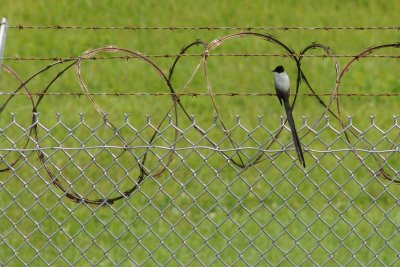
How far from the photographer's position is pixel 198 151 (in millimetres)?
8164

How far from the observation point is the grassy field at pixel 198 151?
720cm

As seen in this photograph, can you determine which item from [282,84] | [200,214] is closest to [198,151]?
[200,214]

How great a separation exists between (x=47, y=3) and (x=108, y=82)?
2930mm

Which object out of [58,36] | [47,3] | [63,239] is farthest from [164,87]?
[63,239]

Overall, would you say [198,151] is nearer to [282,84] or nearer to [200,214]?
[200,214]

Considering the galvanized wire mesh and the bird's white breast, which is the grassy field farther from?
the bird's white breast

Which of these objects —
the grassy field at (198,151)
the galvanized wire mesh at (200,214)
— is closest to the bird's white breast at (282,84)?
the grassy field at (198,151)

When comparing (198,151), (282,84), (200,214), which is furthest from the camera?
(200,214)

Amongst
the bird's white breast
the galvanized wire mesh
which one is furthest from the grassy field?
the bird's white breast

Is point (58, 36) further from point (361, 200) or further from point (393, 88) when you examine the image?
point (361, 200)

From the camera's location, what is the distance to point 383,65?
12.4 metres

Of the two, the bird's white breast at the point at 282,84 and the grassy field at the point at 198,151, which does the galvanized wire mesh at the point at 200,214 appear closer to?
the grassy field at the point at 198,151

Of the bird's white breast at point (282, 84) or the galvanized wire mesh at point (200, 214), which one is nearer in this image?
the bird's white breast at point (282, 84)

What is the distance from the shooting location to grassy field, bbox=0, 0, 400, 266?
720cm
